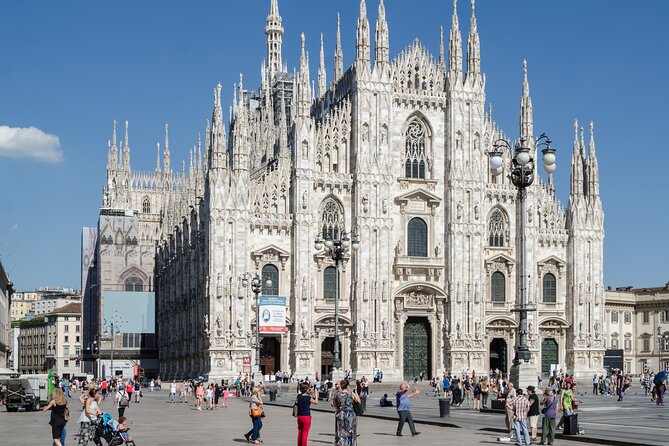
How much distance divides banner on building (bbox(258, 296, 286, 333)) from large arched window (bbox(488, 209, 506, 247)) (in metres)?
17.0

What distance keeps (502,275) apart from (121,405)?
41.1 meters

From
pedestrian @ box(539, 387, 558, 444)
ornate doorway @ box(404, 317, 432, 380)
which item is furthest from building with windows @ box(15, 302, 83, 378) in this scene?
pedestrian @ box(539, 387, 558, 444)

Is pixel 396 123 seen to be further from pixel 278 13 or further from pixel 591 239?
pixel 278 13

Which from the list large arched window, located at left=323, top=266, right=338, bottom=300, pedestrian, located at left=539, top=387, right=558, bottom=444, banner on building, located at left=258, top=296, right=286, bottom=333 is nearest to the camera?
pedestrian, located at left=539, top=387, right=558, bottom=444

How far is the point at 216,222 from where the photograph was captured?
208 ft

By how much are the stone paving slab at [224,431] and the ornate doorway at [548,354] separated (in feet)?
112

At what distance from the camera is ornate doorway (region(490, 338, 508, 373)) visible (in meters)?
70.4

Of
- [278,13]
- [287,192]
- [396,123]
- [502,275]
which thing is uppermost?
[278,13]

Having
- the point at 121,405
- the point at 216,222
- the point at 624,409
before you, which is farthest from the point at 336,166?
the point at 121,405

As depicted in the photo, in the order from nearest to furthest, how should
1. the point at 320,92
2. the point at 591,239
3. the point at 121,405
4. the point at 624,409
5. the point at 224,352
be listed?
the point at 121,405, the point at 624,409, the point at 224,352, the point at 591,239, the point at 320,92

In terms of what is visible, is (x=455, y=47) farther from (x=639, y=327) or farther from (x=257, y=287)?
(x=639, y=327)

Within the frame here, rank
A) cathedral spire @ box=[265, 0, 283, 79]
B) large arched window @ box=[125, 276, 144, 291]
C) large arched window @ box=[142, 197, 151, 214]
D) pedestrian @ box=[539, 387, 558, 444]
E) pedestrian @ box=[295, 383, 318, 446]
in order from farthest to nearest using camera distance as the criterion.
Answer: large arched window @ box=[142, 197, 151, 214] < cathedral spire @ box=[265, 0, 283, 79] < large arched window @ box=[125, 276, 144, 291] < pedestrian @ box=[539, 387, 558, 444] < pedestrian @ box=[295, 383, 318, 446]

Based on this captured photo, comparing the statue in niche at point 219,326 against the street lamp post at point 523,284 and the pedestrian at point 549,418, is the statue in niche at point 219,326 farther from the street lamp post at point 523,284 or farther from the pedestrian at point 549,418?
the pedestrian at point 549,418

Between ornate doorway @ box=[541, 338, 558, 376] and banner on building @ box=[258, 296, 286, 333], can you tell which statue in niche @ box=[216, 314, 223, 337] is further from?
ornate doorway @ box=[541, 338, 558, 376]
